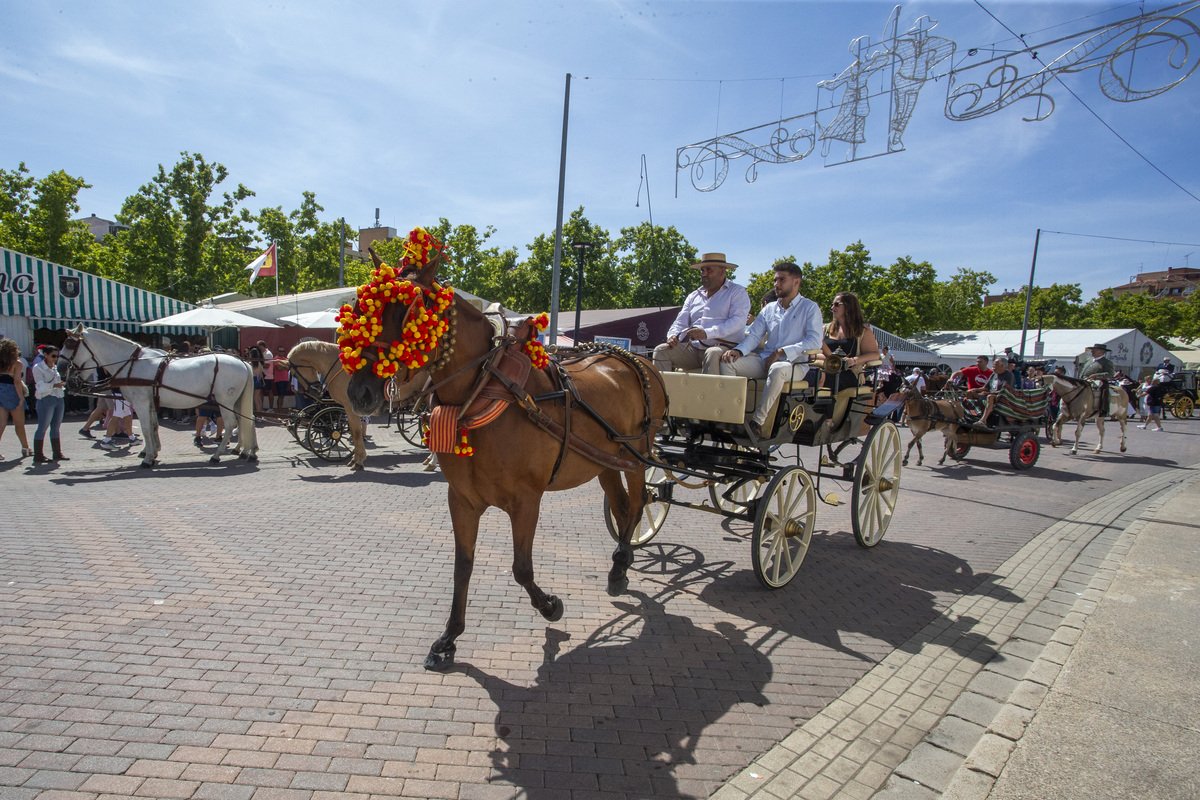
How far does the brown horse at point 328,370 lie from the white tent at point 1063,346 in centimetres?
3061

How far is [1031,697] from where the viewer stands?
3.49 m

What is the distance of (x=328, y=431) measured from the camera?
33.4 feet

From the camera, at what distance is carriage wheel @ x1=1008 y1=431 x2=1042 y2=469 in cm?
1139

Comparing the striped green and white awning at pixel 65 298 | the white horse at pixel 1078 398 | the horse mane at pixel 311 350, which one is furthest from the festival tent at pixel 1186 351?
the striped green and white awning at pixel 65 298

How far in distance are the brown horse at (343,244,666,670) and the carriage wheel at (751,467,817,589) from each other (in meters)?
1.15

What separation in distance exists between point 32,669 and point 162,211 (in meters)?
24.7

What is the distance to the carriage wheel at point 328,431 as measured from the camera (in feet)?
33.3

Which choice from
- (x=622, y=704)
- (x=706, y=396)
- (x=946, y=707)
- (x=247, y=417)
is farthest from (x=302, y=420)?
(x=946, y=707)

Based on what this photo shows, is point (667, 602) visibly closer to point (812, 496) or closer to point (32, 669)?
point (812, 496)

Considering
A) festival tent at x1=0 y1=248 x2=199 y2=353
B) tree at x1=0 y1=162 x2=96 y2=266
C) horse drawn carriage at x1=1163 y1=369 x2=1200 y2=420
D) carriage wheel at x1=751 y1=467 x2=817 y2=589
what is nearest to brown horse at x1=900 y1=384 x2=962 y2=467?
carriage wheel at x1=751 y1=467 x2=817 y2=589

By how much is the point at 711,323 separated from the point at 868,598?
267 cm

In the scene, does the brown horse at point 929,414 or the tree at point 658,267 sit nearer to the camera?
the brown horse at point 929,414

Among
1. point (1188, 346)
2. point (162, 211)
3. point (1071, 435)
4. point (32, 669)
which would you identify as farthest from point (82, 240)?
point (1188, 346)

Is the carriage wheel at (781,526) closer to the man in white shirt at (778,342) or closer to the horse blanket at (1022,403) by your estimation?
the man in white shirt at (778,342)
